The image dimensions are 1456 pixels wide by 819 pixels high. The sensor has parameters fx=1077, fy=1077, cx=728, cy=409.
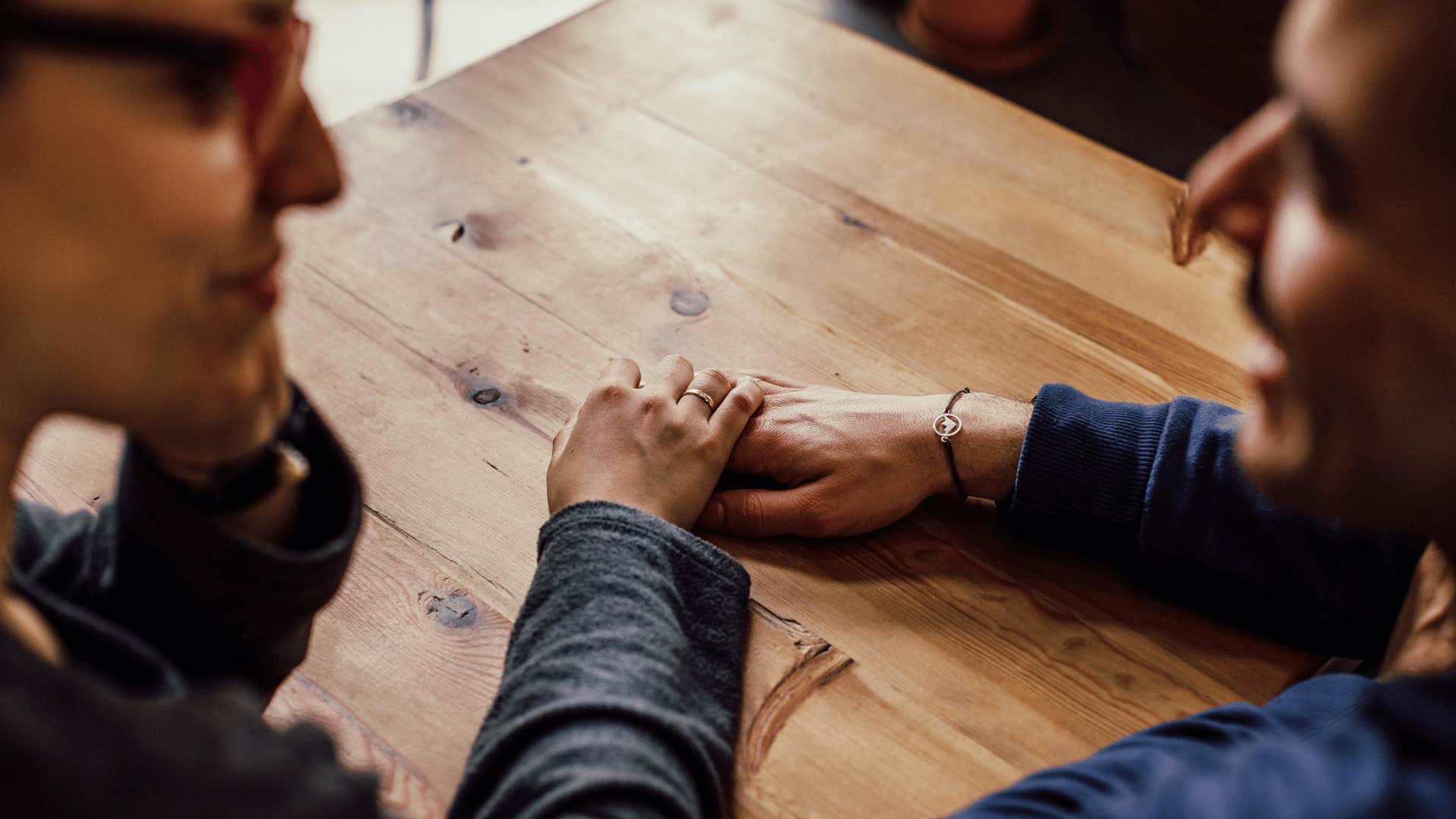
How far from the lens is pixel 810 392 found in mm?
976

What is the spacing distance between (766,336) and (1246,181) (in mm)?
538

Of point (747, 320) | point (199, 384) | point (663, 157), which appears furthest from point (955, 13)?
point (199, 384)

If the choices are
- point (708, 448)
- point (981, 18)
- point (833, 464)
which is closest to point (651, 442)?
point (708, 448)

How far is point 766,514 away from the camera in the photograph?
0.89 metres

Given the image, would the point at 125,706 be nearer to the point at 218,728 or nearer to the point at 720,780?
the point at 218,728

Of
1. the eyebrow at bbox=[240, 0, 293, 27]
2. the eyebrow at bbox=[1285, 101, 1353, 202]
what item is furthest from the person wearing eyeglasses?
the eyebrow at bbox=[1285, 101, 1353, 202]

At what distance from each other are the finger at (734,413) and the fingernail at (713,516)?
0.20 feet

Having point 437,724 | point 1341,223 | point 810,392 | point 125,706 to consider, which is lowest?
point 437,724

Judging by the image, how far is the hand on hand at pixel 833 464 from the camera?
0.89 m

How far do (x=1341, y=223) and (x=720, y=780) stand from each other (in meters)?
0.49

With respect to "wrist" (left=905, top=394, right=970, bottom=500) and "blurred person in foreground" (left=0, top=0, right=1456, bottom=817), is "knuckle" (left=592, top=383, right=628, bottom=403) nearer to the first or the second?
"blurred person in foreground" (left=0, top=0, right=1456, bottom=817)

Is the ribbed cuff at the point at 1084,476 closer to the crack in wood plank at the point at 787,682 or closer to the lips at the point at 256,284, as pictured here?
the crack in wood plank at the point at 787,682

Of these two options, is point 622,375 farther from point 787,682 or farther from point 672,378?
point 787,682

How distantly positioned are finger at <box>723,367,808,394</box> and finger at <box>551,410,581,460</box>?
0.50 feet
